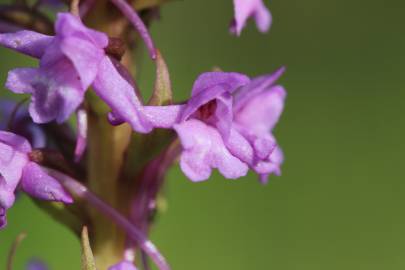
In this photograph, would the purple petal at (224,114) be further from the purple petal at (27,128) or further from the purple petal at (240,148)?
the purple petal at (27,128)

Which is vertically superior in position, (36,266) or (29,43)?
(29,43)

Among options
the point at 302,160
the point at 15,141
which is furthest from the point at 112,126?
the point at 302,160

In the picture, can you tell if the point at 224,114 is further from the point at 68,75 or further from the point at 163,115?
the point at 68,75

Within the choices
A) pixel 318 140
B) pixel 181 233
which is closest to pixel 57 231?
pixel 181 233

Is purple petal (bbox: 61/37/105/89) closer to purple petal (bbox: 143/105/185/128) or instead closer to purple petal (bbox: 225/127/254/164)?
purple petal (bbox: 143/105/185/128)

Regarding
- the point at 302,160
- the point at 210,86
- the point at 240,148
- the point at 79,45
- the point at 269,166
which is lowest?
the point at 302,160

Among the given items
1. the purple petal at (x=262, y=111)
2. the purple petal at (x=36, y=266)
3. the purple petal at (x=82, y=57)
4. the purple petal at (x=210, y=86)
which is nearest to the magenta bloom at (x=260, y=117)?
the purple petal at (x=262, y=111)

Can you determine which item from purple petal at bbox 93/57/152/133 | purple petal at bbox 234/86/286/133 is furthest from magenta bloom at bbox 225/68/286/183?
purple petal at bbox 93/57/152/133
